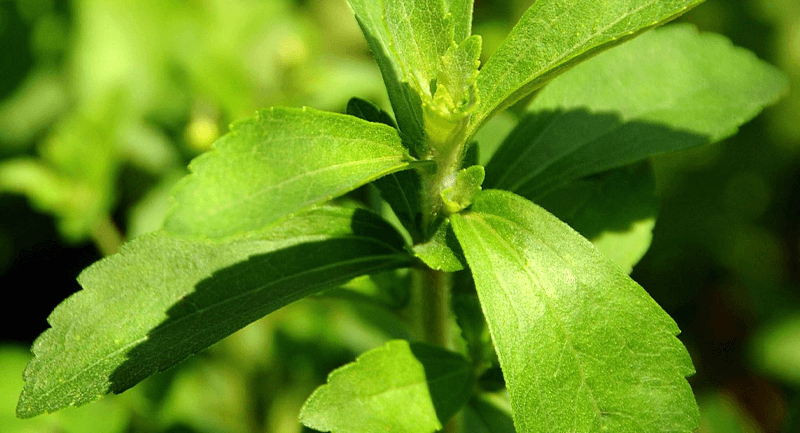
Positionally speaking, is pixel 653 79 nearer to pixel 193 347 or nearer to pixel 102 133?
pixel 193 347

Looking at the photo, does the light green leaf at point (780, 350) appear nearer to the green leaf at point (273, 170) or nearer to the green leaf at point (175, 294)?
the green leaf at point (175, 294)

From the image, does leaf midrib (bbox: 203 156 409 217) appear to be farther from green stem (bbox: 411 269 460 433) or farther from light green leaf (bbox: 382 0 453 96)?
green stem (bbox: 411 269 460 433)

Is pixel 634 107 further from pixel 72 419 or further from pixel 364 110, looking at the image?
pixel 72 419

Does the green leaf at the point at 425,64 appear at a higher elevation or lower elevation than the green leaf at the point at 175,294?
higher

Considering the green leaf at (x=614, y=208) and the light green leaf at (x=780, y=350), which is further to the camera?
the light green leaf at (x=780, y=350)

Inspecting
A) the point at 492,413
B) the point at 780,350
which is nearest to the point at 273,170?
the point at 492,413

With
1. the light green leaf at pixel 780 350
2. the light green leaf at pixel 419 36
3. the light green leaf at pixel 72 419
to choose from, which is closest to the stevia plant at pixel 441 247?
the light green leaf at pixel 419 36

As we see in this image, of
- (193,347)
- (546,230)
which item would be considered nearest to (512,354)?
(546,230)
